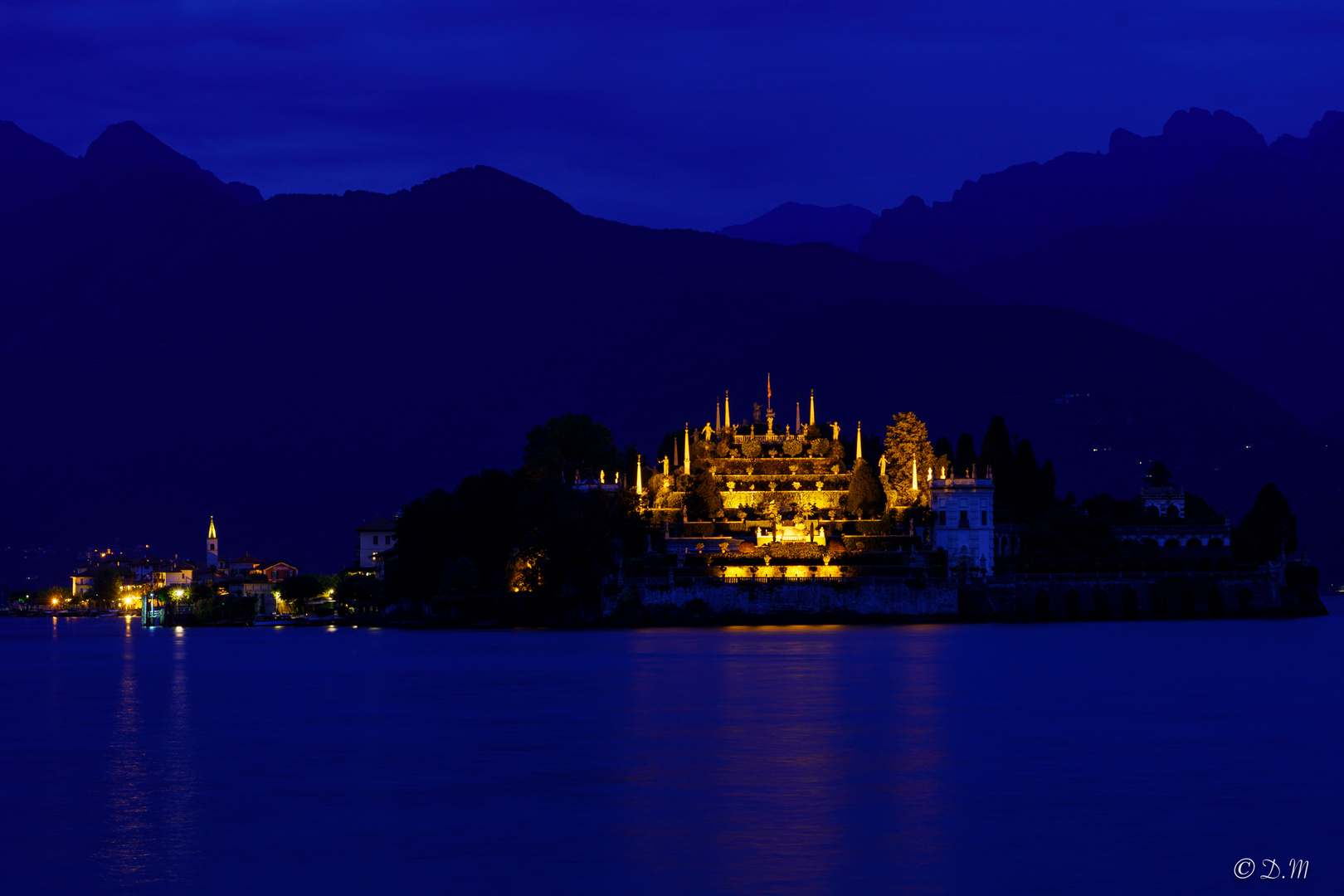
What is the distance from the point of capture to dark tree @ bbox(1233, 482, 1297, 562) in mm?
172500

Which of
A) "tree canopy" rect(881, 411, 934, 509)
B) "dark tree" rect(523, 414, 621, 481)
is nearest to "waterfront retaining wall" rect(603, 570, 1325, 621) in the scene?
"tree canopy" rect(881, 411, 934, 509)

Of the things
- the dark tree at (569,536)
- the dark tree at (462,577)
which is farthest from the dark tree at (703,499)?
the dark tree at (462,577)

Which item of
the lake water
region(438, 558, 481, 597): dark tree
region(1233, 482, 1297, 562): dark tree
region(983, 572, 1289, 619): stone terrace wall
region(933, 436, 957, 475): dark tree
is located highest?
region(933, 436, 957, 475): dark tree

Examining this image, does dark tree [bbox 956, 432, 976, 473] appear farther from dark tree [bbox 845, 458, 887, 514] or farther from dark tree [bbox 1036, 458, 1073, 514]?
dark tree [bbox 845, 458, 887, 514]

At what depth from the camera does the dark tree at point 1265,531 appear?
172 meters

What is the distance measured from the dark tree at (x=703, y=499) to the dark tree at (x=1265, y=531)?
1958 inches

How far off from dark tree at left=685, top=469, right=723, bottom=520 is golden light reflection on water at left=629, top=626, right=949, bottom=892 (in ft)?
177

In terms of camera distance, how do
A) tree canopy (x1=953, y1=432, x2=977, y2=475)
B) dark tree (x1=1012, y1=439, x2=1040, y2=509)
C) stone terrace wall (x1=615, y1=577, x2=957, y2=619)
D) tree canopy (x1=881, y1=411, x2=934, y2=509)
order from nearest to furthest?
stone terrace wall (x1=615, y1=577, x2=957, y2=619) → tree canopy (x1=881, y1=411, x2=934, y2=509) → dark tree (x1=1012, y1=439, x2=1040, y2=509) → tree canopy (x1=953, y1=432, x2=977, y2=475)

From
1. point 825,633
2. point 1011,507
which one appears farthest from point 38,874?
point 1011,507

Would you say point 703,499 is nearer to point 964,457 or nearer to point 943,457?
point 943,457

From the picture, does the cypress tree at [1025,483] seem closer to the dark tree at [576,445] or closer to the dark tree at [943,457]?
the dark tree at [943,457]

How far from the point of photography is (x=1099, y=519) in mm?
158750

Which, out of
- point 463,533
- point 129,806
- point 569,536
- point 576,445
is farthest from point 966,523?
point 129,806

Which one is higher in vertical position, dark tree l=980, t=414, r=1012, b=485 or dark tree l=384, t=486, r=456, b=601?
dark tree l=980, t=414, r=1012, b=485
